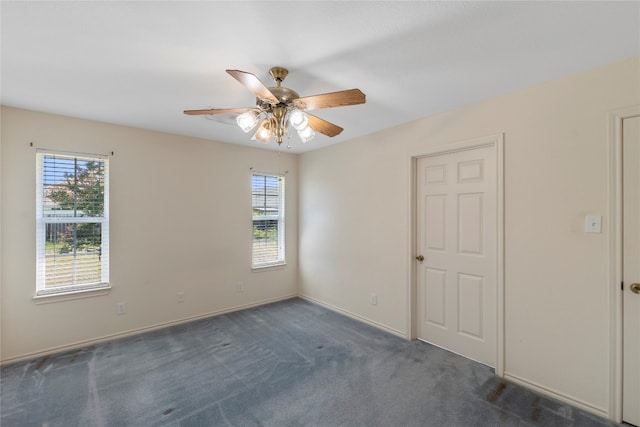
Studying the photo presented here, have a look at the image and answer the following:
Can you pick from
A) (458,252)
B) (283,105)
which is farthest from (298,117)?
(458,252)

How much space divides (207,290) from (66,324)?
1.38 metres

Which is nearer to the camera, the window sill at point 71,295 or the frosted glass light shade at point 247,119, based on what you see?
the frosted glass light shade at point 247,119

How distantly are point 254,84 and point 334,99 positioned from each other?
460 mm

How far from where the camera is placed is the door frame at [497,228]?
235cm

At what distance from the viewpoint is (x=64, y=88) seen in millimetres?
2219

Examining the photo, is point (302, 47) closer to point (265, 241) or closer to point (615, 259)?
point (615, 259)

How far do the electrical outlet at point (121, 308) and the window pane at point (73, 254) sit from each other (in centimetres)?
33

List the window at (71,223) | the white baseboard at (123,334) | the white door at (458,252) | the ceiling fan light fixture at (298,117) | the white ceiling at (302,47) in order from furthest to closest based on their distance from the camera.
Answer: the window at (71,223) → the white baseboard at (123,334) → the white door at (458,252) → the ceiling fan light fixture at (298,117) → the white ceiling at (302,47)

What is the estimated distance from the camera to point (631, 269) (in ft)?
5.90

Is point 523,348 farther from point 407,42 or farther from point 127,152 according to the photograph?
point 127,152

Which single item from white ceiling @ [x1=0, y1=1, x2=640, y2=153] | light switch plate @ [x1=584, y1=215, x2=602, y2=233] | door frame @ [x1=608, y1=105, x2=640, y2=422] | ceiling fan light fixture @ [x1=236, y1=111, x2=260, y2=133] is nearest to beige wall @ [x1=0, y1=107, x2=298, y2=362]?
white ceiling @ [x1=0, y1=1, x2=640, y2=153]

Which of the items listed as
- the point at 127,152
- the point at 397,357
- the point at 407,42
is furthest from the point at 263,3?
the point at 397,357

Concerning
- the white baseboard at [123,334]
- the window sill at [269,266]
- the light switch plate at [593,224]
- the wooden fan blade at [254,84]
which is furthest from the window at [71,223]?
the light switch plate at [593,224]

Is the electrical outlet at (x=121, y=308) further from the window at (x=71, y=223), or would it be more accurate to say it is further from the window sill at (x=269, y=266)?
the window sill at (x=269, y=266)
